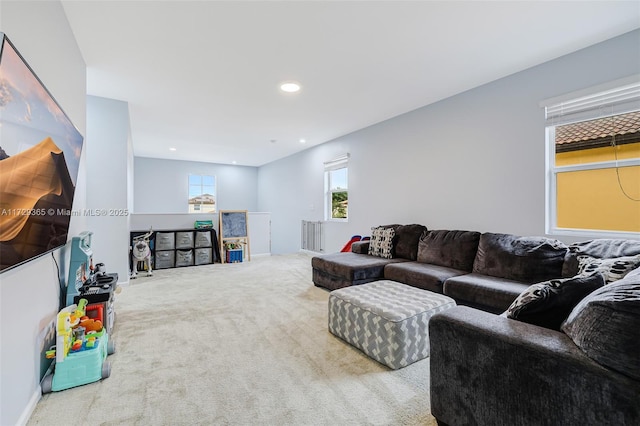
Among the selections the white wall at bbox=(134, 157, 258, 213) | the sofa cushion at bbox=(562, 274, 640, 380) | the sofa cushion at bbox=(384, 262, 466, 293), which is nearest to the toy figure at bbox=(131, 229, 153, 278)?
the white wall at bbox=(134, 157, 258, 213)

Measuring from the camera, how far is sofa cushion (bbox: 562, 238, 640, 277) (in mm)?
2037

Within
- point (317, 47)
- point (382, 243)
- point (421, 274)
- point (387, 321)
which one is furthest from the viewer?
point (382, 243)

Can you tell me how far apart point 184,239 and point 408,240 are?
4.20 m

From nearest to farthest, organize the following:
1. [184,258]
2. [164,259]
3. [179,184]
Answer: [164,259], [184,258], [179,184]

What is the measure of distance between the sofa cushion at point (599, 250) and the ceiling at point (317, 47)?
1.67m

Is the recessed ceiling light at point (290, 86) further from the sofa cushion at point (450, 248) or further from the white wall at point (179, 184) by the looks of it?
the white wall at point (179, 184)

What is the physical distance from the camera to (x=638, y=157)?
237cm

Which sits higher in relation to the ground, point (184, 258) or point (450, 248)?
point (450, 248)

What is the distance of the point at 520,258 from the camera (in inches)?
102

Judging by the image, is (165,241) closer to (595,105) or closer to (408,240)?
(408,240)

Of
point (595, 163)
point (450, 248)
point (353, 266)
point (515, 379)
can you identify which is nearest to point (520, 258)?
point (450, 248)

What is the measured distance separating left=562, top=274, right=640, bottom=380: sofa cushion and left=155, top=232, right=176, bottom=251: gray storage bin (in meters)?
5.76

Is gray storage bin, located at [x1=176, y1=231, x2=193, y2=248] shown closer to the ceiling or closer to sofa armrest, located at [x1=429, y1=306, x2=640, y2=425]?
the ceiling

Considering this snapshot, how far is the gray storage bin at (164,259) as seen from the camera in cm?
530
